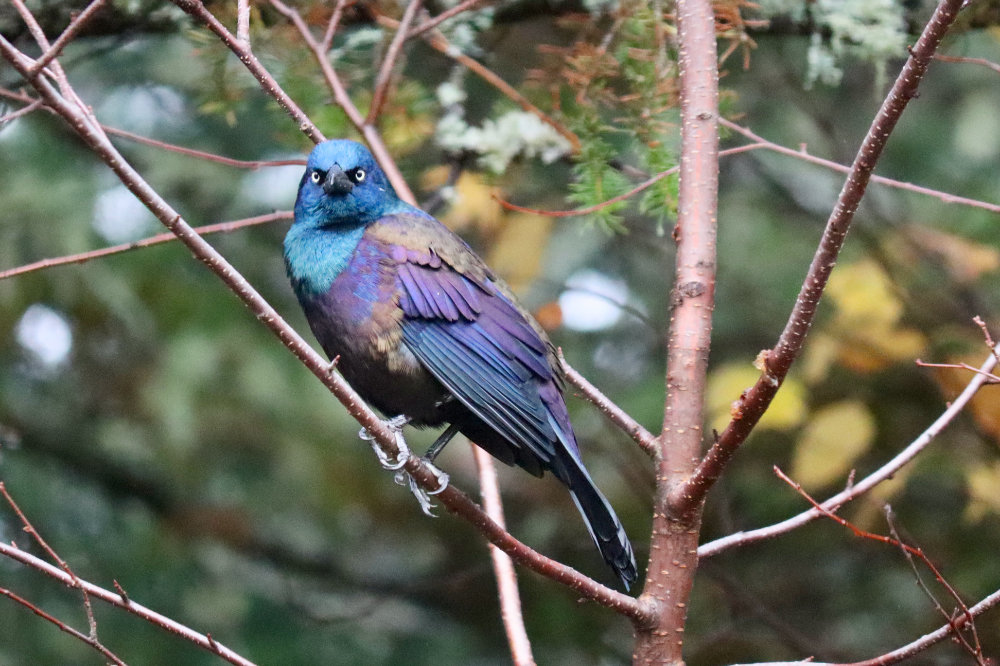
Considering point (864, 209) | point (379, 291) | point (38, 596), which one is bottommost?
point (38, 596)

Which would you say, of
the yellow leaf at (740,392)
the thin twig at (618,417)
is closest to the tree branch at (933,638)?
the thin twig at (618,417)

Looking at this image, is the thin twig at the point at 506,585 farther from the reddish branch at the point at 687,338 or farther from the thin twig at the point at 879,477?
the thin twig at the point at 879,477

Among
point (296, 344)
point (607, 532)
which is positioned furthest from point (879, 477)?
point (296, 344)

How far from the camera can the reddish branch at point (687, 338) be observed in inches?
90.4

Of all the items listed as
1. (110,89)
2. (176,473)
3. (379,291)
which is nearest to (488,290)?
(379,291)

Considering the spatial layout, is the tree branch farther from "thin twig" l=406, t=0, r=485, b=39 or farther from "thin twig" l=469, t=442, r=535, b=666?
"thin twig" l=406, t=0, r=485, b=39

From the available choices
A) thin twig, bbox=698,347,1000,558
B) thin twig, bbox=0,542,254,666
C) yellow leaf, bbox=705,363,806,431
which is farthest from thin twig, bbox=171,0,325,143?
yellow leaf, bbox=705,363,806,431

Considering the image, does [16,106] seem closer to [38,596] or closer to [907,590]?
[38,596]

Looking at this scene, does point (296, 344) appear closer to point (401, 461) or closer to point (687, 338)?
point (401, 461)

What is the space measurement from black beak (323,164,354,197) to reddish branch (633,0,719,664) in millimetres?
943

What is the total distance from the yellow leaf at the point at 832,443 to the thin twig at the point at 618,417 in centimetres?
158

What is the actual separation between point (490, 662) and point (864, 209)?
8.84ft

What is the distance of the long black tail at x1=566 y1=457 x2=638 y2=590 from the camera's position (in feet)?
8.93

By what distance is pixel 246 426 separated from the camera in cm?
520
